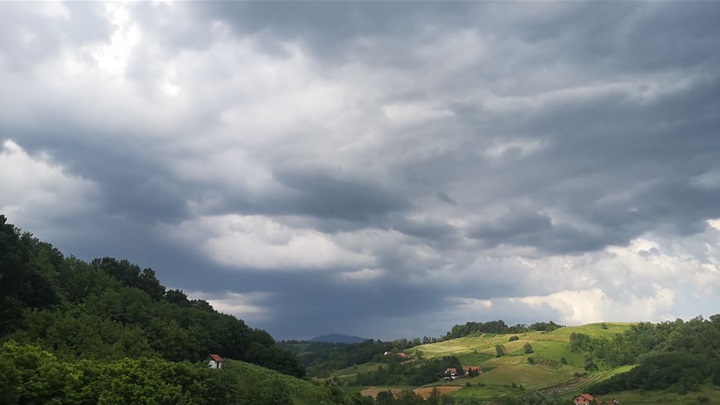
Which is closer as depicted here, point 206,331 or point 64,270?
point 64,270

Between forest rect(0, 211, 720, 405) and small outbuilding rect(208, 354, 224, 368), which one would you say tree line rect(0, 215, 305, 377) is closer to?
forest rect(0, 211, 720, 405)

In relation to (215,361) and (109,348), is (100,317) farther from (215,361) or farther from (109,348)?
(215,361)

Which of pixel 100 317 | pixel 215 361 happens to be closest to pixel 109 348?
pixel 100 317

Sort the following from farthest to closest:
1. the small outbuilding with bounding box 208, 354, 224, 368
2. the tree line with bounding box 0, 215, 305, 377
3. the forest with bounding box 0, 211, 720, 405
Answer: the small outbuilding with bounding box 208, 354, 224, 368
the tree line with bounding box 0, 215, 305, 377
the forest with bounding box 0, 211, 720, 405

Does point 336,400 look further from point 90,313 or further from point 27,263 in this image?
point 27,263

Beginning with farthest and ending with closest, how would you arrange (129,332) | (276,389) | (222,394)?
(129,332) → (276,389) → (222,394)

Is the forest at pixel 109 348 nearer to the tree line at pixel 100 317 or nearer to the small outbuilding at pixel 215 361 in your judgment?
the tree line at pixel 100 317

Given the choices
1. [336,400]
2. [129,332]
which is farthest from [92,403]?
[336,400]

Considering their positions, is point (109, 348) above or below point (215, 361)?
above

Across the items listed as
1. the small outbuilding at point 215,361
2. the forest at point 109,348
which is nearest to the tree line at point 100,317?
the forest at point 109,348

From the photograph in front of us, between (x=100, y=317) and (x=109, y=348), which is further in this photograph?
(x=100, y=317)

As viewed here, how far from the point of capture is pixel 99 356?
3413 inches

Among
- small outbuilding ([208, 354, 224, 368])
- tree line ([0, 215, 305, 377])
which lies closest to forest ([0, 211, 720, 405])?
tree line ([0, 215, 305, 377])

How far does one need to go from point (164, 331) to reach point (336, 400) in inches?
1493
